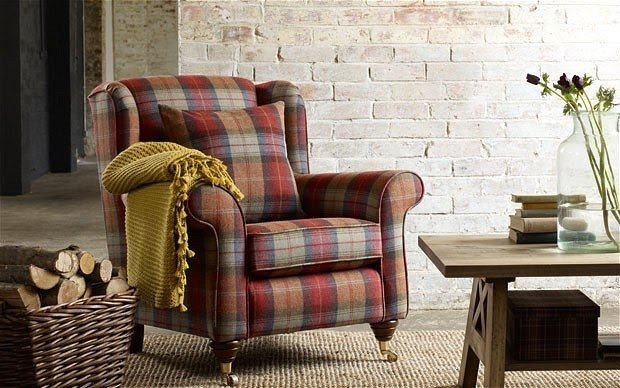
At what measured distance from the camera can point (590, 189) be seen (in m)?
2.62

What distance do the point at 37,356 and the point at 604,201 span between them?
1.49 m

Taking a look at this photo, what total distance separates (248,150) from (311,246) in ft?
1.63

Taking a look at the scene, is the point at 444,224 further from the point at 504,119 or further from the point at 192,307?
the point at 192,307

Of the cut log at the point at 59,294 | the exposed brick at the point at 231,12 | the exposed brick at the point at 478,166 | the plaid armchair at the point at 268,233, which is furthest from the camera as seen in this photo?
the exposed brick at the point at 478,166

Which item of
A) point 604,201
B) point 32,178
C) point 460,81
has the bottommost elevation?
point 32,178

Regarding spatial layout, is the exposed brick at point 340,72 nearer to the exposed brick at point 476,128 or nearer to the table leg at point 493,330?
the exposed brick at point 476,128

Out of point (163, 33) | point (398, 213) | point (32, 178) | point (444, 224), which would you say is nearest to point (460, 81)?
point (444, 224)

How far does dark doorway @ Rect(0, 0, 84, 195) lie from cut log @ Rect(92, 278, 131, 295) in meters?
5.85

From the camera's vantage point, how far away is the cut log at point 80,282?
274cm

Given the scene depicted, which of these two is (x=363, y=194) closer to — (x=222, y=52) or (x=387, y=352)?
(x=387, y=352)

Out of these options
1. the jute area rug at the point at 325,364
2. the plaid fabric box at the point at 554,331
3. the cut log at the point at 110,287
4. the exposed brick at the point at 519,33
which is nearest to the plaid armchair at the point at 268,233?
the jute area rug at the point at 325,364

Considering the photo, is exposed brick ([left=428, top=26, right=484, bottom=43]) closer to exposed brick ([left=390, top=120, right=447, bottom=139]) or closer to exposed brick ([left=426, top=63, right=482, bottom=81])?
exposed brick ([left=426, top=63, right=482, bottom=81])

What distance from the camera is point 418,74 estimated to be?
4215 mm

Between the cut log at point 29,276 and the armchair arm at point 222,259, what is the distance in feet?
1.54
